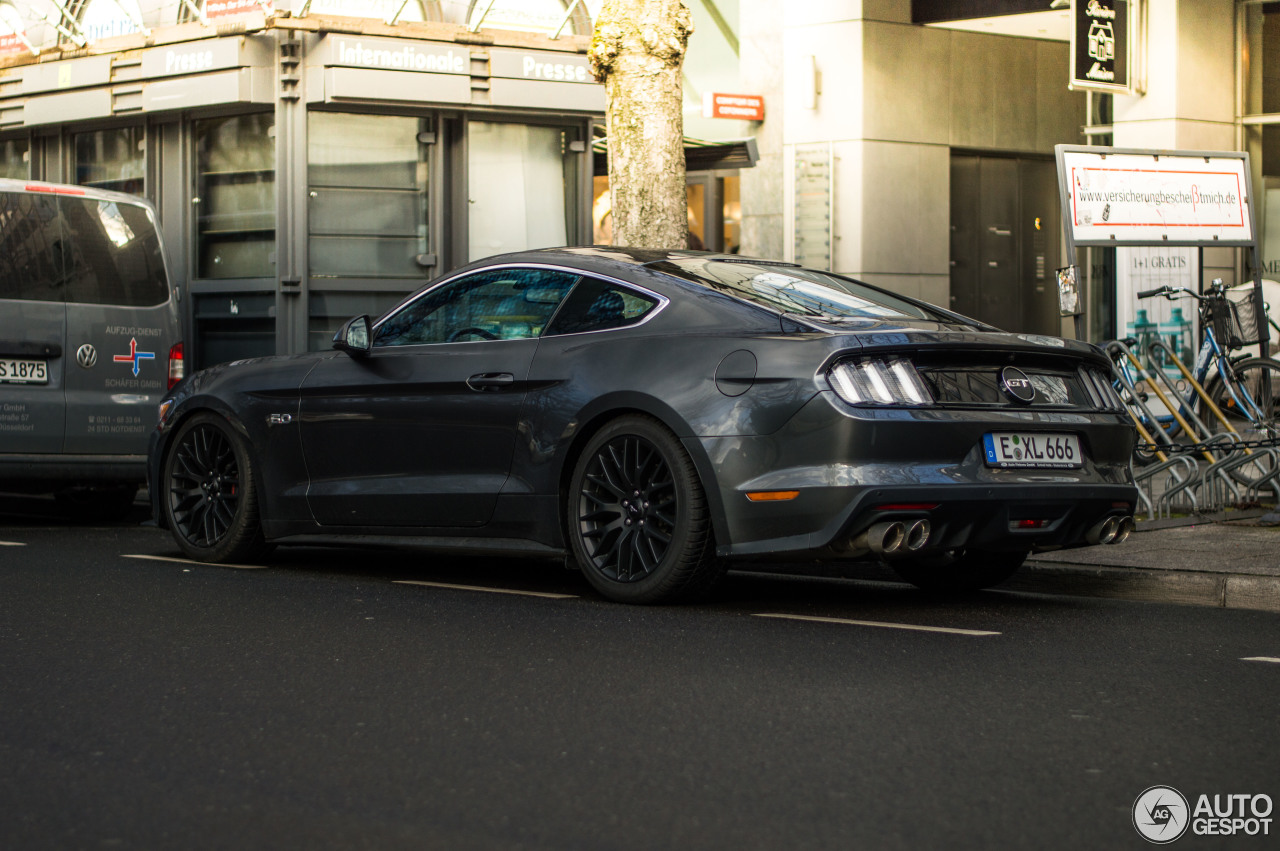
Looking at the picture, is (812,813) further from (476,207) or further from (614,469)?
(476,207)

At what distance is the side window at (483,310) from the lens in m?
6.95

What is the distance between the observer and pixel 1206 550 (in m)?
7.63

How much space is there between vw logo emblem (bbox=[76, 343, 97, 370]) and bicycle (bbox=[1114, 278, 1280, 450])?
6.08m

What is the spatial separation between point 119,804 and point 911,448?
3.09 meters

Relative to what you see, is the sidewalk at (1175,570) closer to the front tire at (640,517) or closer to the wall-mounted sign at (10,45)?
the front tire at (640,517)

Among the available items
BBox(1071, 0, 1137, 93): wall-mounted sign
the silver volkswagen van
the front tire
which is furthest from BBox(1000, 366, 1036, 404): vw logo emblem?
BBox(1071, 0, 1137, 93): wall-mounted sign

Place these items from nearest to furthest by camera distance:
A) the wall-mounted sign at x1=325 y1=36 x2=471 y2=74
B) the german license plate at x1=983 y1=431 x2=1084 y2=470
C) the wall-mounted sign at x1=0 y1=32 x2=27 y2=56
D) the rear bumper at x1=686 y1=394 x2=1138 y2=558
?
the rear bumper at x1=686 y1=394 x2=1138 y2=558, the german license plate at x1=983 y1=431 x2=1084 y2=470, the wall-mounted sign at x1=325 y1=36 x2=471 y2=74, the wall-mounted sign at x1=0 y1=32 x2=27 y2=56

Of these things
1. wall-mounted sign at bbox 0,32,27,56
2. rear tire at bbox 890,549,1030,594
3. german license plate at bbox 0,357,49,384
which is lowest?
rear tire at bbox 890,549,1030,594

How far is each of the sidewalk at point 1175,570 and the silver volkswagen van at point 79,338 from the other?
5432 millimetres

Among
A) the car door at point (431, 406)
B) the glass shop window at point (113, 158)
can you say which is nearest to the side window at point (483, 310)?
the car door at point (431, 406)

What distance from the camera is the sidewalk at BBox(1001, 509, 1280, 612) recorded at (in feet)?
22.2

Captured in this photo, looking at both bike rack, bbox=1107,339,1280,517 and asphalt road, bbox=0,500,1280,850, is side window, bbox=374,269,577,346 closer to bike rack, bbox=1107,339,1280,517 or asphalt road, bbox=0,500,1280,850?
asphalt road, bbox=0,500,1280,850

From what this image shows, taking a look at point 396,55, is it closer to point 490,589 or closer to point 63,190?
point 63,190

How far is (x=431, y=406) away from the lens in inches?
278
